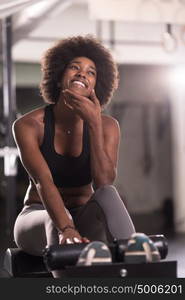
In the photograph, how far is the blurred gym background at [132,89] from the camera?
341 centimetres

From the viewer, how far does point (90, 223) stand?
196 centimetres

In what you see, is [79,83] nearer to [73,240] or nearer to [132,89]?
[73,240]

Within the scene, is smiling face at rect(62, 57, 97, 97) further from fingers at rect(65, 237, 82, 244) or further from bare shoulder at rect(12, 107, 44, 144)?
fingers at rect(65, 237, 82, 244)

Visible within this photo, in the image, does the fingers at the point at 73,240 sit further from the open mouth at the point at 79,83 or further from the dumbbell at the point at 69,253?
the open mouth at the point at 79,83

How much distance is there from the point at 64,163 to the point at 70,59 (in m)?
0.50

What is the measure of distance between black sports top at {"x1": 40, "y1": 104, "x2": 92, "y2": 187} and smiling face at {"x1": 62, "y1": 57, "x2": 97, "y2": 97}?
0.16 m

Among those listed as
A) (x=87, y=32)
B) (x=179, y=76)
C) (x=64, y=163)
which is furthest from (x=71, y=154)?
(x=179, y=76)

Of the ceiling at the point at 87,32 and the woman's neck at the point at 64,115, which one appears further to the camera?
the ceiling at the point at 87,32

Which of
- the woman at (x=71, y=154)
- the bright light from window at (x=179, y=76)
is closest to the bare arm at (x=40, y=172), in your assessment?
the woman at (x=71, y=154)

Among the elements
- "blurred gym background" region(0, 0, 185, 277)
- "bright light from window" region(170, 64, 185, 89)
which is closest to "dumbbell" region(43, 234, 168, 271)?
"blurred gym background" region(0, 0, 185, 277)

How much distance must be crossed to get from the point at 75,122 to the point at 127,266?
91cm

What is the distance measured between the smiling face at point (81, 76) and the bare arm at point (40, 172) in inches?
10.7

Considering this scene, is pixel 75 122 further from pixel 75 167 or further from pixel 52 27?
pixel 52 27

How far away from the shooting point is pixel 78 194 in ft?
7.32
